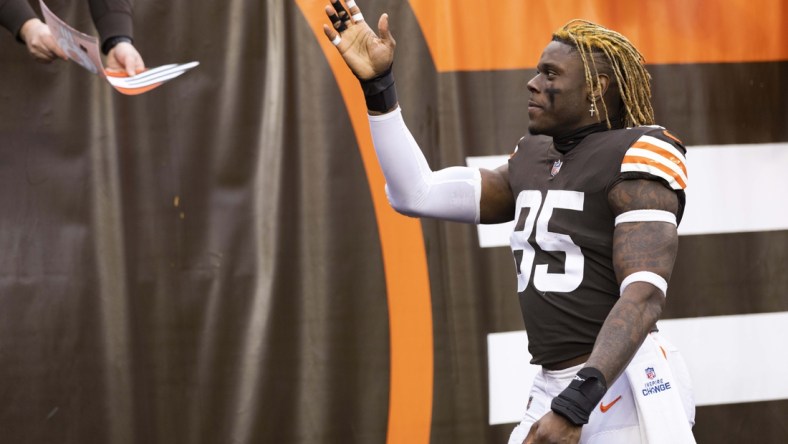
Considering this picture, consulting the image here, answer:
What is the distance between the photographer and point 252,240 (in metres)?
3.67

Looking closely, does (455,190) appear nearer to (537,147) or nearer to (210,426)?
(537,147)

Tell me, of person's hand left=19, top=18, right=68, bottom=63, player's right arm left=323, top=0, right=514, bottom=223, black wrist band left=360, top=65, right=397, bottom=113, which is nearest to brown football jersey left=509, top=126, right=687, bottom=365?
player's right arm left=323, top=0, right=514, bottom=223

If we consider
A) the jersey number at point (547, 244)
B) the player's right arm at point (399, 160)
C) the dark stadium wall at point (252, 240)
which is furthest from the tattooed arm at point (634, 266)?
the dark stadium wall at point (252, 240)

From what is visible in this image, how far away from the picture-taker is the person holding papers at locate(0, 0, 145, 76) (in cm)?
341

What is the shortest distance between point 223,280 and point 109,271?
42cm

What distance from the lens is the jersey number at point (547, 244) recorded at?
2.49 metres

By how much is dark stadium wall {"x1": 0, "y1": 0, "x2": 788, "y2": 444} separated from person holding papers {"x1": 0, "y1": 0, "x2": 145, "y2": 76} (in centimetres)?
9

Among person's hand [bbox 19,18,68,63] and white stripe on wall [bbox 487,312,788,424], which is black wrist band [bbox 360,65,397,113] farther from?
white stripe on wall [bbox 487,312,788,424]

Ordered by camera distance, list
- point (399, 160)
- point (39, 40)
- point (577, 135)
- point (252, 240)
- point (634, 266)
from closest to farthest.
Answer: point (634, 266), point (577, 135), point (399, 160), point (39, 40), point (252, 240)

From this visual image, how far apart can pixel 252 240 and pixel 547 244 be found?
1484 millimetres

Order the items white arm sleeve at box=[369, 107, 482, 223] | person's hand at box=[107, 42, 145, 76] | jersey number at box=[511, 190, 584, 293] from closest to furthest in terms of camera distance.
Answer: jersey number at box=[511, 190, 584, 293], white arm sleeve at box=[369, 107, 482, 223], person's hand at box=[107, 42, 145, 76]

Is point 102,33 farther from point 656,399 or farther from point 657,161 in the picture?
point 656,399

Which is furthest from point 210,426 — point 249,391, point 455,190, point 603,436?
point 603,436

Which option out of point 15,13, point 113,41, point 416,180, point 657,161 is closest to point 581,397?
point 657,161
